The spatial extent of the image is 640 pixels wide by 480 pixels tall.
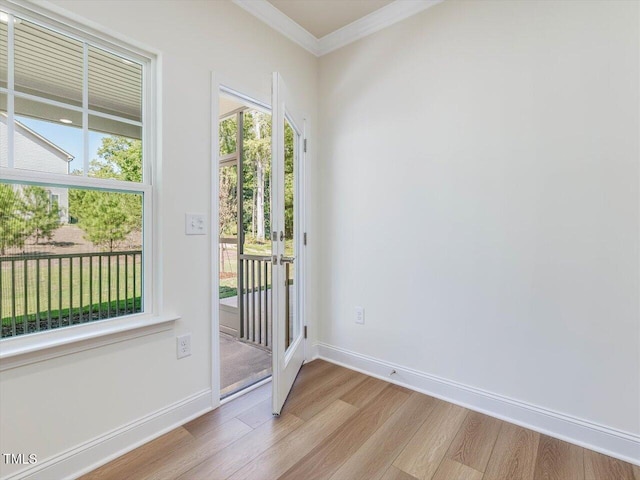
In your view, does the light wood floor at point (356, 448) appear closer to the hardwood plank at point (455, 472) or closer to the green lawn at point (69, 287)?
the hardwood plank at point (455, 472)

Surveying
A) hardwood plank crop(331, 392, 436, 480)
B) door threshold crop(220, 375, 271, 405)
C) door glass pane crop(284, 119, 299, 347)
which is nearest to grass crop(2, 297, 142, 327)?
door threshold crop(220, 375, 271, 405)

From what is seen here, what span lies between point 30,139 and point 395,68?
2123 millimetres

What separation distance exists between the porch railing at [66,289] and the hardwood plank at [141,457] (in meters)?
0.67

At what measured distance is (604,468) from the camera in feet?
4.90

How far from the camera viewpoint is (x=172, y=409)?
1.76 metres

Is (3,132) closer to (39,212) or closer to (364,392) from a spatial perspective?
(39,212)

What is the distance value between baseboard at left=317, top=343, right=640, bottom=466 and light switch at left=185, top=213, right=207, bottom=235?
150 cm

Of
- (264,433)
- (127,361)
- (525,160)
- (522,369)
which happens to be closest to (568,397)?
(522,369)

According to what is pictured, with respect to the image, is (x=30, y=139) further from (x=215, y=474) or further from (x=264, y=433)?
(x=264, y=433)

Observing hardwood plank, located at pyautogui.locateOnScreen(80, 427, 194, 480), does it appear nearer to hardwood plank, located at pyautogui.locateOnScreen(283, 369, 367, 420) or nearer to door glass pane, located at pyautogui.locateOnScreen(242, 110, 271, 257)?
hardwood plank, located at pyautogui.locateOnScreen(283, 369, 367, 420)

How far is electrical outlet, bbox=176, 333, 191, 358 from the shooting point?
180cm

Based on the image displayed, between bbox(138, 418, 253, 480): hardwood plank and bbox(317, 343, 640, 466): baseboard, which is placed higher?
bbox(317, 343, 640, 466): baseboard

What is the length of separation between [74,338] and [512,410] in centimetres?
230

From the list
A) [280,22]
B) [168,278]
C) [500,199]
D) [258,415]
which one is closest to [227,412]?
[258,415]
